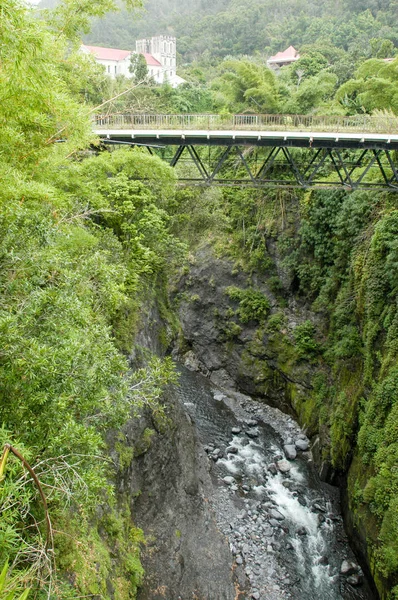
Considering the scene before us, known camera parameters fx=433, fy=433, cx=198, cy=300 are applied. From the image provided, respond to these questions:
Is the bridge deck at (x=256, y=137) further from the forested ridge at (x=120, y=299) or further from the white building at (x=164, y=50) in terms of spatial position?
the white building at (x=164, y=50)

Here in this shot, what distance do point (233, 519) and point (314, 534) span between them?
2548 millimetres

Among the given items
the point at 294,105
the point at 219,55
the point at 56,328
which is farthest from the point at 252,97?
the point at 219,55

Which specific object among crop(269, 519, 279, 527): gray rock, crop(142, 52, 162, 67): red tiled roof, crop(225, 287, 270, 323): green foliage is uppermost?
crop(142, 52, 162, 67): red tiled roof

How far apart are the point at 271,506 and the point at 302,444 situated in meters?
3.50

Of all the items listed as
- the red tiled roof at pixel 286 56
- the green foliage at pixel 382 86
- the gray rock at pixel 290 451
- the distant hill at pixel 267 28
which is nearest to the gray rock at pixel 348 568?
the gray rock at pixel 290 451

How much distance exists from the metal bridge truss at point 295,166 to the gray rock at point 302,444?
992 cm

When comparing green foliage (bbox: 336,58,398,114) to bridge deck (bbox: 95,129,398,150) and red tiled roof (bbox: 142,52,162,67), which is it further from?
red tiled roof (bbox: 142,52,162,67)

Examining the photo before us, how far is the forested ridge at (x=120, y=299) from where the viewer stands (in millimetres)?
4922

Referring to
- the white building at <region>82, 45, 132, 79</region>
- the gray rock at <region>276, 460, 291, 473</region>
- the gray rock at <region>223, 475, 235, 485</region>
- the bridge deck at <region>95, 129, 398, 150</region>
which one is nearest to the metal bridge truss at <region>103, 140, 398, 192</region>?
the bridge deck at <region>95, 129, 398, 150</region>

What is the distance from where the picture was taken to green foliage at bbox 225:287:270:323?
21.3 m

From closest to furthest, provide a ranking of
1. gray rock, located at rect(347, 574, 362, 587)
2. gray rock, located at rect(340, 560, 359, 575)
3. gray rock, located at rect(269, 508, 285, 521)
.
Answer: gray rock, located at rect(347, 574, 362, 587) → gray rock, located at rect(340, 560, 359, 575) → gray rock, located at rect(269, 508, 285, 521)

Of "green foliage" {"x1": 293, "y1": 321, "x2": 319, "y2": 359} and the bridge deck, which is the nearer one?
the bridge deck

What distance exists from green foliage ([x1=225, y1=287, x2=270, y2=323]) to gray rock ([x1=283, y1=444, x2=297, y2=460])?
636 centimetres

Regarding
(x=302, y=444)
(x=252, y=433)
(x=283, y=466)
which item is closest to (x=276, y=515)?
(x=283, y=466)
